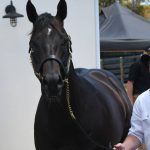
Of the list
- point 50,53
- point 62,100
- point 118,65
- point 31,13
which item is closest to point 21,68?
point 31,13

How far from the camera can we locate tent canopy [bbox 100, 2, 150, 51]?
41.8 feet

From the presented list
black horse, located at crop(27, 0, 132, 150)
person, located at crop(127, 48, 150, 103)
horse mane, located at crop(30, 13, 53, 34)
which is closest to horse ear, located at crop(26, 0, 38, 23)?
black horse, located at crop(27, 0, 132, 150)

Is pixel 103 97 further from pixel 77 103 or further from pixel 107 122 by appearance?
pixel 77 103

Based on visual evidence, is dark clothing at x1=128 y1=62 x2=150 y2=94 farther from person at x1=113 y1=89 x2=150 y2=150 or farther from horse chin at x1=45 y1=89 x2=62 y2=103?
person at x1=113 y1=89 x2=150 y2=150

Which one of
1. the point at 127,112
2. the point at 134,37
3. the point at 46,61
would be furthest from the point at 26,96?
the point at 134,37

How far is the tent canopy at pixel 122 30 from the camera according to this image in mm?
12734

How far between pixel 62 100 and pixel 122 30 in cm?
962

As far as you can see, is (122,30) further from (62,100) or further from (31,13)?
(62,100)

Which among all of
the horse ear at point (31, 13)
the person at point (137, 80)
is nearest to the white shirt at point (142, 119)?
the horse ear at point (31, 13)

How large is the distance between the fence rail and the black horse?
9.03 metres

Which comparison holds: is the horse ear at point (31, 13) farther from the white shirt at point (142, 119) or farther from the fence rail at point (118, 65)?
the fence rail at point (118, 65)

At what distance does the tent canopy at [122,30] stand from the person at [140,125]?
9328 mm

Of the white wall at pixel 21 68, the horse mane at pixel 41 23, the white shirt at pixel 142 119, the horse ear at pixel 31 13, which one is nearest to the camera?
the white shirt at pixel 142 119

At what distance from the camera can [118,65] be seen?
47.4ft
